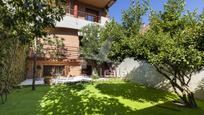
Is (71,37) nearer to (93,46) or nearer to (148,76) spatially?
(93,46)

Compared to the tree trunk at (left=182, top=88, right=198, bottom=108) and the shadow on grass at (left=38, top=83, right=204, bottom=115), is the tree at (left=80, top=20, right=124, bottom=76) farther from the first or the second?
the tree trunk at (left=182, top=88, right=198, bottom=108)

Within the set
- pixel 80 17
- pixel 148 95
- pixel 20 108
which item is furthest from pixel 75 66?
pixel 20 108

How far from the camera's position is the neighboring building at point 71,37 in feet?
75.2

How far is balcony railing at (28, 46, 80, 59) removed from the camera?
22406mm

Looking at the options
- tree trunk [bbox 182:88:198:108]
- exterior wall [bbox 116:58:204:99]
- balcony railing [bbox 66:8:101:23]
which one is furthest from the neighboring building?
tree trunk [bbox 182:88:198:108]

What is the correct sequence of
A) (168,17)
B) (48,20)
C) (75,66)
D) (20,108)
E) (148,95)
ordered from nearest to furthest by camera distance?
(48,20) → (20,108) → (168,17) → (148,95) → (75,66)

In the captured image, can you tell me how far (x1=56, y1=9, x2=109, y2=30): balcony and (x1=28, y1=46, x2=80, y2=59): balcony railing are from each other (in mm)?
2460

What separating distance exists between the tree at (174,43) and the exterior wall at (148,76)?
1.80m

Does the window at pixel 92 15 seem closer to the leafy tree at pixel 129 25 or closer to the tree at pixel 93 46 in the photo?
the tree at pixel 93 46

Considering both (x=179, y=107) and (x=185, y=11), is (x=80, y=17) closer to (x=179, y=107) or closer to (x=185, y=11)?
(x=185, y=11)

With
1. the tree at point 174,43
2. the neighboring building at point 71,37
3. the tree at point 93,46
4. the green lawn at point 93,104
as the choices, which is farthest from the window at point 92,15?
the tree at point 174,43

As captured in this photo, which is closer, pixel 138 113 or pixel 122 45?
pixel 138 113

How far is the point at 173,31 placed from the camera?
1246 centimetres

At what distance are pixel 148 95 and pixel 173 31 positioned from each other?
4.46 metres
